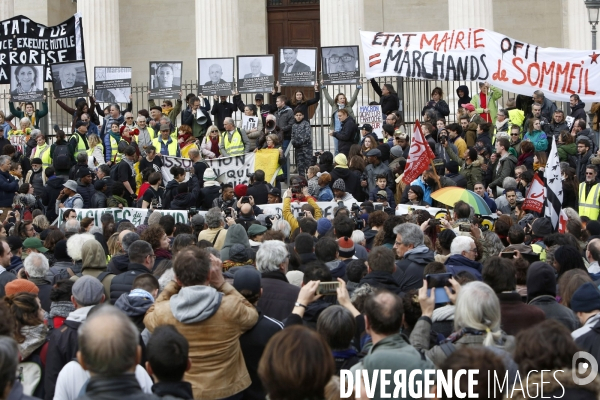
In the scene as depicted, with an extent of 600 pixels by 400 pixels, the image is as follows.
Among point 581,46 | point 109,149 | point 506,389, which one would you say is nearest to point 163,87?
point 109,149

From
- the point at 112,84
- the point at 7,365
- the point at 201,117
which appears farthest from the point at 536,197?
the point at 112,84

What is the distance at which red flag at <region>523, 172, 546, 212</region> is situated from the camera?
15664 millimetres

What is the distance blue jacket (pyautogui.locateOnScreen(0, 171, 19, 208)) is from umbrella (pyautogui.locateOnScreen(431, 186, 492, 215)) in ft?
25.3

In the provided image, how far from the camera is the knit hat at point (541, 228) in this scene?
13.1m

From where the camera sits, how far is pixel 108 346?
18.9 ft

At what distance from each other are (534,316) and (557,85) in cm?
1479

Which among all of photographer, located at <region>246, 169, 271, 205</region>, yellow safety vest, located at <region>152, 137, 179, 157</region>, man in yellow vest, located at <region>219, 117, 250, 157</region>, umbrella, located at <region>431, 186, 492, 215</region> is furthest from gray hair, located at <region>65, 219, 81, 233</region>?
Result: man in yellow vest, located at <region>219, 117, 250, 157</region>

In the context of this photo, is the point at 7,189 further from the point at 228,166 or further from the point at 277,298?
the point at 277,298

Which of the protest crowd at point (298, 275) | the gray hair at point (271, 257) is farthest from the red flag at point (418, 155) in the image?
the gray hair at point (271, 257)

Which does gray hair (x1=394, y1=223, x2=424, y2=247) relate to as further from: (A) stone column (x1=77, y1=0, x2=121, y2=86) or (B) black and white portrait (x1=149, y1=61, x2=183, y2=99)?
(A) stone column (x1=77, y1=0, x2=121, y2=86)

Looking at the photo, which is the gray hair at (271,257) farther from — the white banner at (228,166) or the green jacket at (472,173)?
the white banner at (228,166)

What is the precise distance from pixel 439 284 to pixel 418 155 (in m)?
9.10

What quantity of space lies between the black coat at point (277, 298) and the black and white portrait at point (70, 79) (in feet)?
53.2

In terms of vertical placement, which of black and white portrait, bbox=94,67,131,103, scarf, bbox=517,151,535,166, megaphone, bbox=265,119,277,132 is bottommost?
scarf, bbox=517,151,535,166
